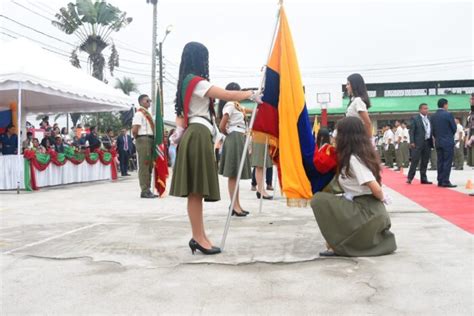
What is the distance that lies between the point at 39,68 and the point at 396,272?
994cm

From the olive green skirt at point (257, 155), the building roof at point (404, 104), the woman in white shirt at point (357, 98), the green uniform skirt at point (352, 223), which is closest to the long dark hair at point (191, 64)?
the green uniform skirt at point (352, 223)

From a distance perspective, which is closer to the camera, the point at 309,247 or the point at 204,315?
the point at 204,315

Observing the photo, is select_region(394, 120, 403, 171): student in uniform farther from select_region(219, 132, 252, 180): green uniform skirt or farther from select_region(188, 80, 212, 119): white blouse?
select_region(188, 80, 212, 119): white blouse

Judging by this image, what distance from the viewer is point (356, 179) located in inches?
163

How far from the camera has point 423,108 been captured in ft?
35.4

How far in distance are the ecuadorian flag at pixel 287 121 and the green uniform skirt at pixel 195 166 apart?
516mm

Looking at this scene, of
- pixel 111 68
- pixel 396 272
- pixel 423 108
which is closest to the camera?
pixel 396 272

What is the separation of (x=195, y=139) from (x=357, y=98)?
7.09 ft

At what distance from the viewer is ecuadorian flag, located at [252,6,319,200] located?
4328mm

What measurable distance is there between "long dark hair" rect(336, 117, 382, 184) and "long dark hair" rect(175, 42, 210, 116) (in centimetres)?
127

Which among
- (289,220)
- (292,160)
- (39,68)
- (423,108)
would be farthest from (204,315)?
(39,68)

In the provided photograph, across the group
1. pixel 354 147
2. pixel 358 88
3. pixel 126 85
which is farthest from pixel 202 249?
pixel 126 85

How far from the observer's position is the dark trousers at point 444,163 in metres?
9.80

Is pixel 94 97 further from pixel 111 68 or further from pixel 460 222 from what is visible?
pixel 111 68
